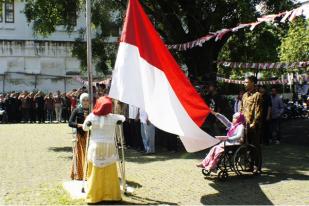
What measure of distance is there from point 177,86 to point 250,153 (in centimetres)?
279

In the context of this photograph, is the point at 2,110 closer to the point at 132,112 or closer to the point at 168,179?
the point at 132,112

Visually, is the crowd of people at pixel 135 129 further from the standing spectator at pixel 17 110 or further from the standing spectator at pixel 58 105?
the standing spectator at pixel 17 110

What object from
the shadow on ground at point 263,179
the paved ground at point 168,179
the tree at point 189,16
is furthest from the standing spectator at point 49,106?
the shadow on ground at point 263,179

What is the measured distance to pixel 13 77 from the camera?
3753cm

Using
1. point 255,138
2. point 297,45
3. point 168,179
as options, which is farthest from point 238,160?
point 297,45

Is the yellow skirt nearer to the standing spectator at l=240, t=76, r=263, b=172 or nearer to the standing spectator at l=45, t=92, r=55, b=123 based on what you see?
the standing spectator at l=240, t=76, r=263, b=172

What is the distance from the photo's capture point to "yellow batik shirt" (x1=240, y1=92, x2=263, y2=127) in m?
10.6

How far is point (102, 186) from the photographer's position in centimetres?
820

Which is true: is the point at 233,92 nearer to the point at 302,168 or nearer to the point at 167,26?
the point at 167,26

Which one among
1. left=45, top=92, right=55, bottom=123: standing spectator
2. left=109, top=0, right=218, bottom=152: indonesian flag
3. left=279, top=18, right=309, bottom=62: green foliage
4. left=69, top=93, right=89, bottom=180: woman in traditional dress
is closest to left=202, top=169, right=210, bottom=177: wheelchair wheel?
left=109, top=0, right=218, bottom=152: indonesian flag

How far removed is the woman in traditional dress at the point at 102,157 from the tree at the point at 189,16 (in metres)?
8.65

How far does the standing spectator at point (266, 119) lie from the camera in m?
15.5

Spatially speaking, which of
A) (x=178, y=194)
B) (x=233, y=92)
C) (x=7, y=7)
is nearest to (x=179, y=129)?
(x=178, y=194)

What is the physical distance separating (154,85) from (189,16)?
11707 millimetres
